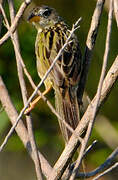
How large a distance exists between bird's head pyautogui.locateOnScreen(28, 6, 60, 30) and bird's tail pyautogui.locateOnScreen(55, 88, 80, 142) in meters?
0.99

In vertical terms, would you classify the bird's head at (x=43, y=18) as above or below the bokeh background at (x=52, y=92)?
above

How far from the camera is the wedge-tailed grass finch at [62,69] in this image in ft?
13.4

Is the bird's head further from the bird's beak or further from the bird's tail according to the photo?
the bird's tail

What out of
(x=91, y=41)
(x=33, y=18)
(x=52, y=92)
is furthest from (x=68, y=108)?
(x=52, y=92)

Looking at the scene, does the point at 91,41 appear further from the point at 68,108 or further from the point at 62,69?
the point at 68,108

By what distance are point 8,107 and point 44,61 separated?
0.72 m

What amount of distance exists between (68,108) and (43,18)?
134cm

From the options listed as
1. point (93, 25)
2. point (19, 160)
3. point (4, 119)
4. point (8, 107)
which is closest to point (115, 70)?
point (93, 25)

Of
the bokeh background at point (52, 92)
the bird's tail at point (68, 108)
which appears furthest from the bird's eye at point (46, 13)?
the bird's tail at point (68, 108)

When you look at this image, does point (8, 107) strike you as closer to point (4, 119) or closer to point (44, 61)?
point (44, 61)

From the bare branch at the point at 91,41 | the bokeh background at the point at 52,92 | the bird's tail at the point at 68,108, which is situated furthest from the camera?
the bokeh background at the point at 52,92

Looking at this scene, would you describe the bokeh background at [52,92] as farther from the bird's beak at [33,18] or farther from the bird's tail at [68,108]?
the bird's tail at [68,108]

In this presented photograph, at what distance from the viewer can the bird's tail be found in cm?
399

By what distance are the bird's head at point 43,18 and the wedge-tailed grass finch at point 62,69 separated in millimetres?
11
